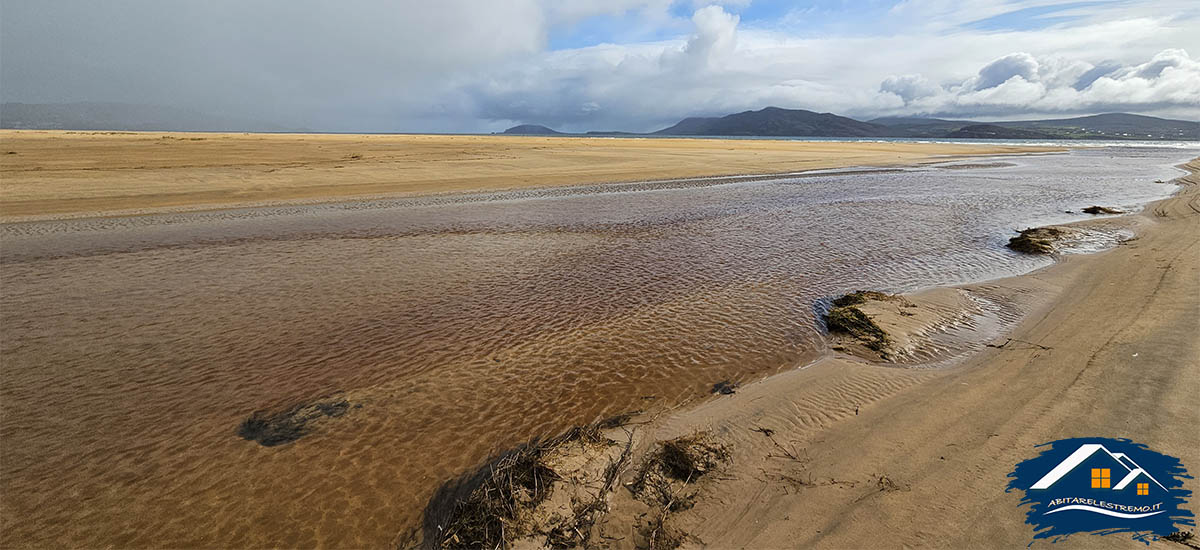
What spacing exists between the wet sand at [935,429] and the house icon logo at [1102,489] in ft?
0.37

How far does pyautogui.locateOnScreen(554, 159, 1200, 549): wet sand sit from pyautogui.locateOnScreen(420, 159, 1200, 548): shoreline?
0.02 meters

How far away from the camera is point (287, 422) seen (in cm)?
579

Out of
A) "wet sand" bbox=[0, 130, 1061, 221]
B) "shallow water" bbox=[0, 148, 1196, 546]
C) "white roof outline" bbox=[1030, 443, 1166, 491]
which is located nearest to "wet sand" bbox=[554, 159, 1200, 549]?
"white roof outline" bbox=[1030, 443, 1166, 491]

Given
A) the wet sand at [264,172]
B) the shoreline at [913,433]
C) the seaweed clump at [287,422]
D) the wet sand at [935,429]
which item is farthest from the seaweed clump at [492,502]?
the wet sand at [264,172]

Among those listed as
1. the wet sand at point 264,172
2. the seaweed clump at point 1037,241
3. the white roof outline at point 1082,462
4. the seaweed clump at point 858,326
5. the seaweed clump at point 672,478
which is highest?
the wet sand at point 264,172

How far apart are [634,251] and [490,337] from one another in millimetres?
6503

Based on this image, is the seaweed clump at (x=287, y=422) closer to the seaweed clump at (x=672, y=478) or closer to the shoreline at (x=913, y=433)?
the shoreline at (x=913, y=433)

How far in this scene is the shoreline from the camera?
3.96 meters

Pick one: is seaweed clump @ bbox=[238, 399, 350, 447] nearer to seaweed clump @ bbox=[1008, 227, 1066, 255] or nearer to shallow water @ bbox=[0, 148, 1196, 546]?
shallow water @ bbox=[0, 148, 1196, 546]

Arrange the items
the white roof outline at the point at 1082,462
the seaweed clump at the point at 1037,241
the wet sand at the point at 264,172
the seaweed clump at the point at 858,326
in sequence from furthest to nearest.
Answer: the wet sand at the point at 264,172
the seaweed clump at the point at 1037,241
the seaweed clump at the point at 858,326
the white roof outline at the point at 1082,462

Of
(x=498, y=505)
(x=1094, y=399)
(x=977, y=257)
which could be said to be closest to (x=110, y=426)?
(x=498, y=505)

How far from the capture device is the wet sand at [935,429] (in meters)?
3.96

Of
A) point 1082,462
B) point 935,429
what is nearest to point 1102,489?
point 1082,462

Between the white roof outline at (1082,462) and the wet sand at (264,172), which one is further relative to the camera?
the wet sand at (264,172)
